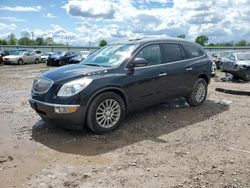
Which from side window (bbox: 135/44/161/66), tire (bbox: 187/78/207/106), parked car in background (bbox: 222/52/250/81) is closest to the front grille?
side window (bbox: 135/44/161/66)

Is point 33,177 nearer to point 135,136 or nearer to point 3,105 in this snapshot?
point 135,136

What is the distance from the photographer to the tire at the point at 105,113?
5469 millimetres

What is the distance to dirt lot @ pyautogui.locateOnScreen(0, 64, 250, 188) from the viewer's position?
3895mm

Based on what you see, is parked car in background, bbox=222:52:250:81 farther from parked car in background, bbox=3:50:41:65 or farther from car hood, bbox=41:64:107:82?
parked car in background, bbox=3:50:41:65

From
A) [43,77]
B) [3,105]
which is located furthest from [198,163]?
[3,105]

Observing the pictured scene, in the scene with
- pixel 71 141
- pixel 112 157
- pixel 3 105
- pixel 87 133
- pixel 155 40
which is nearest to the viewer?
pixel 112 157

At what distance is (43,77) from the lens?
5.75 metres

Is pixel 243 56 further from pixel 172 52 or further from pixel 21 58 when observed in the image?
pixel 21 58

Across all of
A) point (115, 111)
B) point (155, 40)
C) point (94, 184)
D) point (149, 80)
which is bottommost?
point (94, 184)

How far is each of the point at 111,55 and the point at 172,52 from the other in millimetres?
1501

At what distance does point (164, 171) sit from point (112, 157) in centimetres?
89

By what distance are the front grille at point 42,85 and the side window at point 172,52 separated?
2716 millimetres

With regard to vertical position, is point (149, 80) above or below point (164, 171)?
above

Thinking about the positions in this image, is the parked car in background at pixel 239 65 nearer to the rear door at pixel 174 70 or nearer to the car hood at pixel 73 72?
the rear door at pixel 174 70
